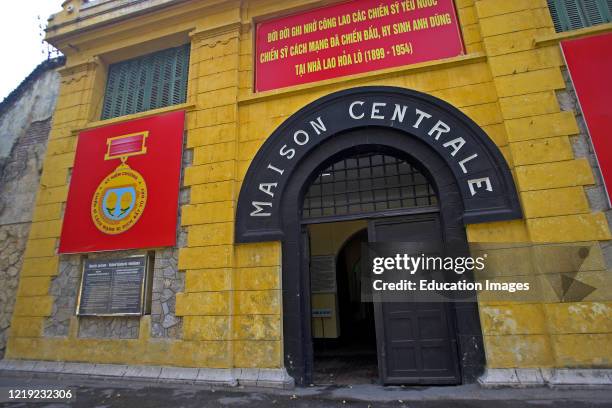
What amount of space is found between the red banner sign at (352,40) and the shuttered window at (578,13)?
1681mm

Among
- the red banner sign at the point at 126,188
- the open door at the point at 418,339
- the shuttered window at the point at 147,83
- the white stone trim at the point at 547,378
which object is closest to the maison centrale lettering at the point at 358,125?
the open door at the point at 418,339

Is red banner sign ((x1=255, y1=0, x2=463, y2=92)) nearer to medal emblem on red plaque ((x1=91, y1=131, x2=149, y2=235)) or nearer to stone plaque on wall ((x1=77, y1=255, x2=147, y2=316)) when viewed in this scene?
medal emblem on red plaque ((x1=91, y1=131, x2=149, y2=235))

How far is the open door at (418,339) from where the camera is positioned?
5.31 metres

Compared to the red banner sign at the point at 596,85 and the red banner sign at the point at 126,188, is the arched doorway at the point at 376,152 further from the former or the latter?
the red banner sign at the point at 126,188

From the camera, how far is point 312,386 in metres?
5.50

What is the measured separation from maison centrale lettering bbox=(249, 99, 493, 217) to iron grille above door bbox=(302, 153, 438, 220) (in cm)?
68

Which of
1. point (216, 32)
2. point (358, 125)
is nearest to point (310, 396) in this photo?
point (358, 125)

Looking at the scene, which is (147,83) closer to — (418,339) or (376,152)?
(376,152)

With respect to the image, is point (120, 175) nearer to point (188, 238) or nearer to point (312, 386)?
point (188, 238)

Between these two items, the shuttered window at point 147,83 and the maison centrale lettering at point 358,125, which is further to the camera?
the shuttered window at point 147,83

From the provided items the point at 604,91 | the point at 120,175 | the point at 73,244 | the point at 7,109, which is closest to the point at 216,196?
the point at 120,175

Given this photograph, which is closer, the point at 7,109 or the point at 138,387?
the point at 138,387

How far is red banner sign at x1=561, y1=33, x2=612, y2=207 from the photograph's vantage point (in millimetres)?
5031

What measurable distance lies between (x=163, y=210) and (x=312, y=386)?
4.09m
